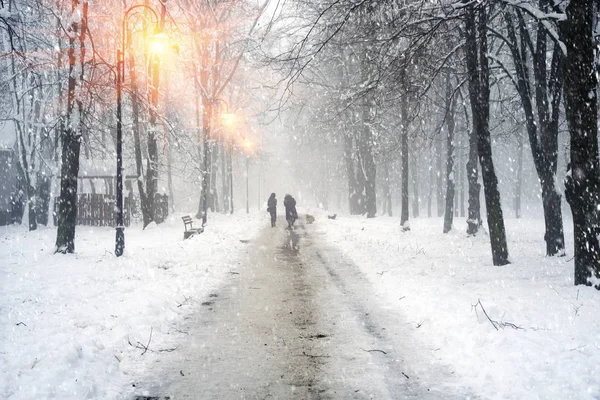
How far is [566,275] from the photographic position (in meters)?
8.70

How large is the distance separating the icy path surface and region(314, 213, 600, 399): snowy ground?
371 mm

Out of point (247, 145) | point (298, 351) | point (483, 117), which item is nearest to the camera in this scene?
point (298, 351)

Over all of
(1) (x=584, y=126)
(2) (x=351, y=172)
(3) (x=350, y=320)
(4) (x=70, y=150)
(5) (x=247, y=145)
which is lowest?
(3) (x=350, y=320)

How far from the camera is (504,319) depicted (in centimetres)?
595

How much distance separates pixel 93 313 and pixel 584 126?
8297 millimetres

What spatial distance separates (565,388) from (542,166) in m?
8.82

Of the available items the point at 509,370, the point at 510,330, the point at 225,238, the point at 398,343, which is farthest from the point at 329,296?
the point at 225,238

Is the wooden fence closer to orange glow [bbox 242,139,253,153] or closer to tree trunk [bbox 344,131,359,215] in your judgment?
orange glow [bbox 242,139,253,153]

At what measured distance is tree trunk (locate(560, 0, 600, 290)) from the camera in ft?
22.2

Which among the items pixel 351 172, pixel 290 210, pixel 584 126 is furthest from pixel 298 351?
pixel 351 172

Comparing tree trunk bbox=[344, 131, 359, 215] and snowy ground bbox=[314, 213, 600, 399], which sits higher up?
tree trunk bbox=[344, 131, 359, 215]

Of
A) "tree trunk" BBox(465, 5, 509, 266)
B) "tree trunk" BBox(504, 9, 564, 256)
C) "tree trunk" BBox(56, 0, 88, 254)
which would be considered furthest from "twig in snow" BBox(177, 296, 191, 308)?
"tree trunk" BBox(504, 9, 564, 256)

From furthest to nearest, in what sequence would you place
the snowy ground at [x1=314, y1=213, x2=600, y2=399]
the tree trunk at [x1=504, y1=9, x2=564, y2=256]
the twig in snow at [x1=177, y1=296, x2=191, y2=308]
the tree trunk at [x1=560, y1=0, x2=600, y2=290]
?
the tree trunk at [x1=504, y1=9, x2=564, y2=256], the twig in snow at [x1=177, y1=296, x2=191, y2=308], the tree trunk at [x1=560, y1=0, x2=600, y2=290], the snowy ground at [x1=314, y1=213, x2=600, y2=399]

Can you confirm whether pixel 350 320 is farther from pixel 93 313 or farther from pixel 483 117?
pixel 483 117
